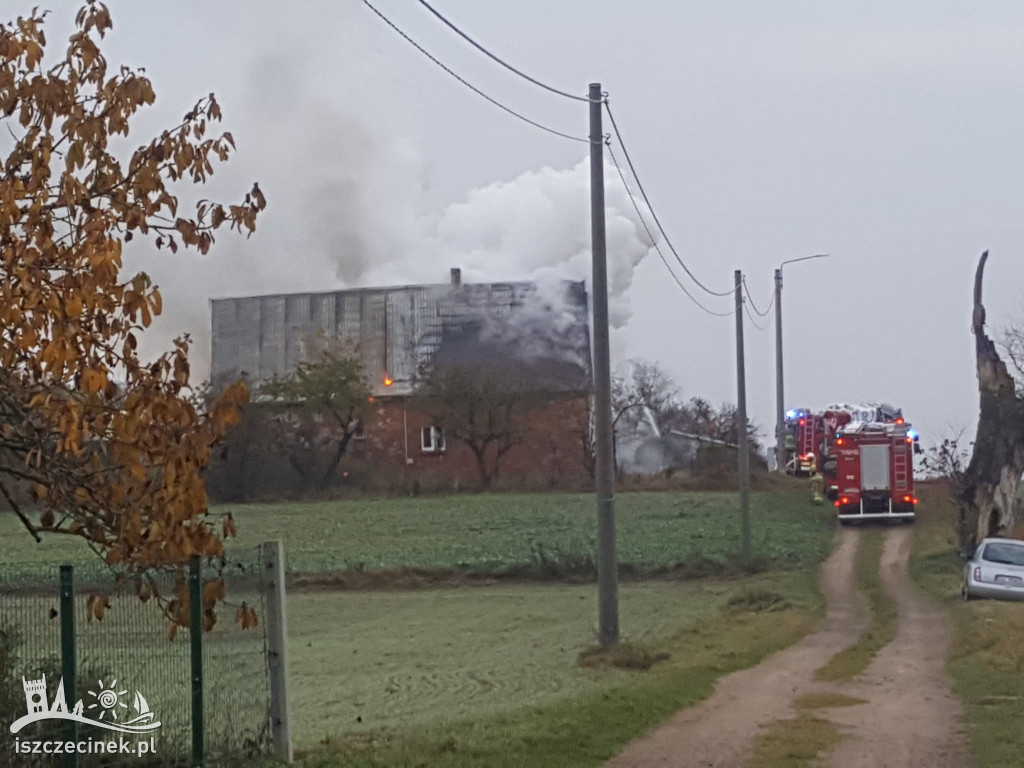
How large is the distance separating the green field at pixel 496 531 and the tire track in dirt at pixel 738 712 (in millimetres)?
14838

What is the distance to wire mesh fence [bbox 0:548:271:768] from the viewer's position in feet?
28.5

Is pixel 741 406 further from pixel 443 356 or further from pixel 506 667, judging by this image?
pixel 443 356

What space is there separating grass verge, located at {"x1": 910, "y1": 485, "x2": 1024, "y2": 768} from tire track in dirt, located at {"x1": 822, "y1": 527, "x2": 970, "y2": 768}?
→ 192 millimetres

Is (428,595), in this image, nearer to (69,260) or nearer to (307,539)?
(307,539)

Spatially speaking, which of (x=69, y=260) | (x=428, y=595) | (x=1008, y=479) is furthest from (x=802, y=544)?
(x=69, y=260)

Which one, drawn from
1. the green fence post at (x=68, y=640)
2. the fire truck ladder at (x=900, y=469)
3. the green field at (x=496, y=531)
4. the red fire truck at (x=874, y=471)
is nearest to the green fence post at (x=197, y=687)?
the green fence post at (x=68, y=640)

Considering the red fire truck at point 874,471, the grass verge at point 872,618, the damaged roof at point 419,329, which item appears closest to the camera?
the grass verge at point 872,618

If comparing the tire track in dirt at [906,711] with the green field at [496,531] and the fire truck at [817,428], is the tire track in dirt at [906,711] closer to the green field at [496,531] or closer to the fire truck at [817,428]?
the green field at [496,531]

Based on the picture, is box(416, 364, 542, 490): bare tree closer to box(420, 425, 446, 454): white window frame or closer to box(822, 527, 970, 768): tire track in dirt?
box(420, 425, 446, 454): white window frame

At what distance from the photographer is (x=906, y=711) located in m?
14.9

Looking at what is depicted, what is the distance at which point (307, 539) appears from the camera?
4669 centimetres

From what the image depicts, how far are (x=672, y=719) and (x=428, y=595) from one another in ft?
75.4

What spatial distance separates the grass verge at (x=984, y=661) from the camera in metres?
12.8

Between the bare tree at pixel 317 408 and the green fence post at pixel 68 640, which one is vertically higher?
the bare tree at pixel 317 408
